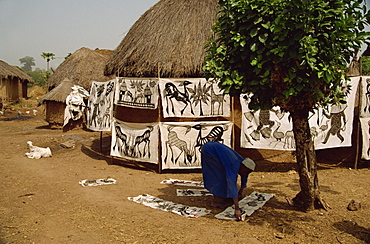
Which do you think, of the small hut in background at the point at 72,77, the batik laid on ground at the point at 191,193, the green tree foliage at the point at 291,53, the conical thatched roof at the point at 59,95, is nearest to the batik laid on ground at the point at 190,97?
the batik laid on ground at the point at 191,193

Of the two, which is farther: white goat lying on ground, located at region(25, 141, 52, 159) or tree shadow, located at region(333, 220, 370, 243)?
white goat lying on ground, located at region(25, 141, 52, 159)

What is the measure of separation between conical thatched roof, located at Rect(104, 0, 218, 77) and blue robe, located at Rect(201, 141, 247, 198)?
122 inches

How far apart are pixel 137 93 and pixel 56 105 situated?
7.38m

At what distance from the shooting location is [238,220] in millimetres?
4031

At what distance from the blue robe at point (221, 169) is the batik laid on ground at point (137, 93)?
Answer: 2632mm

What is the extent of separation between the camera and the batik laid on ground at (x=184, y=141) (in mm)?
6680

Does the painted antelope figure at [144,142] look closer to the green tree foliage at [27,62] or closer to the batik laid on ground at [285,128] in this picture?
the batik laid on ground at [285,128]

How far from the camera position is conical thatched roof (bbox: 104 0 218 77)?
738 cm

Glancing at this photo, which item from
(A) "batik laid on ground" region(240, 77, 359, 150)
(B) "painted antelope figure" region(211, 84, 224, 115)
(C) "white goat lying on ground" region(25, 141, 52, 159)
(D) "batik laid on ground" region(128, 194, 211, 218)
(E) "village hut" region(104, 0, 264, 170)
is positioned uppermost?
(E) "village hut" region(104, 0, 264, 170)

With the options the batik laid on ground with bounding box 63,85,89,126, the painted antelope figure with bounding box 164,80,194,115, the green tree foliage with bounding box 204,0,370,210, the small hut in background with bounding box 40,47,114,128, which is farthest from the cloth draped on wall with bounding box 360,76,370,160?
the small hut in background with bounding box 40,47,114,128

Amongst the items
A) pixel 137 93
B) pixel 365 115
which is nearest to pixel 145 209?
pixel 137 93

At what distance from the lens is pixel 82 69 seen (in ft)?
53.0

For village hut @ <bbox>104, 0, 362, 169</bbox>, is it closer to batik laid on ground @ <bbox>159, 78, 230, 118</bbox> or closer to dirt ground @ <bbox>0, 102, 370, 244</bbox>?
batik laid on ground @ <bbox>159, 78, 230, 118</bbox>

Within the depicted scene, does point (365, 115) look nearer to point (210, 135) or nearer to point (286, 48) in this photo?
point (210, 135)
